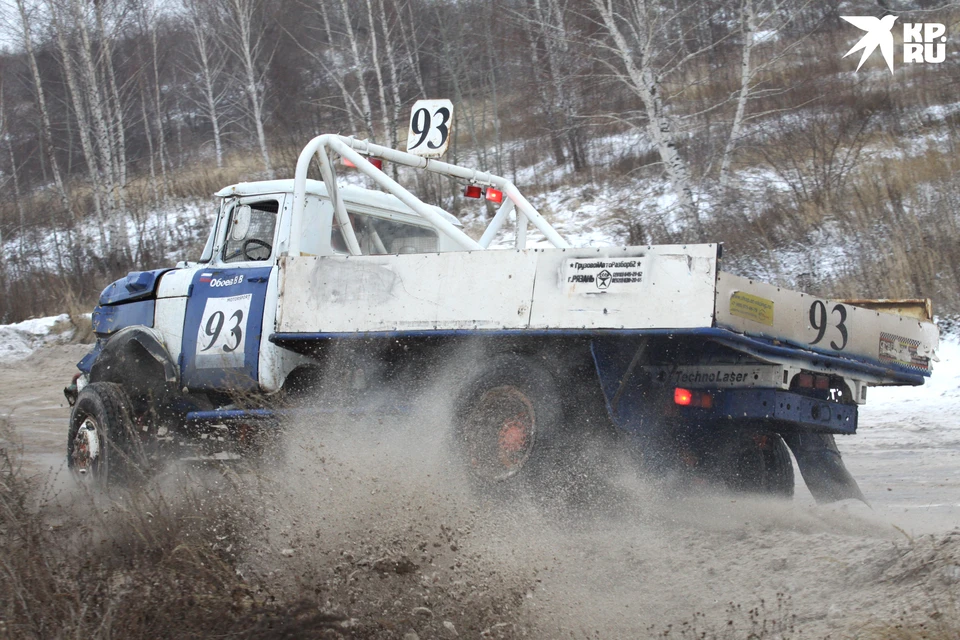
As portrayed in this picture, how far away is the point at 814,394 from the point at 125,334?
17.4 ft

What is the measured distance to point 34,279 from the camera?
21.2 meters

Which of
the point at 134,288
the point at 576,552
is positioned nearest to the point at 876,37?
the point at 134,288

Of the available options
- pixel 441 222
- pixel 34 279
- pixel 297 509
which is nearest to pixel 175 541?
pixel 297 509

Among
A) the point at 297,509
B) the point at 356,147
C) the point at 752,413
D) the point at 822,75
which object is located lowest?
the point at 297,509

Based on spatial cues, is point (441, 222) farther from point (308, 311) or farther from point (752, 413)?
point (752, 413)

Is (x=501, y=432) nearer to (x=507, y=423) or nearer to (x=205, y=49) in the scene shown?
(x=507, y=423)

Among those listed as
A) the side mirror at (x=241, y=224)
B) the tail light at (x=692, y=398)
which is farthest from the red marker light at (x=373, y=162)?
the tail light at (x=692, y=398)

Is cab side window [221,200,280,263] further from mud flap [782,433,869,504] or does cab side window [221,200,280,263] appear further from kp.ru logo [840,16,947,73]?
kp.ru logo [840,16,947,73]

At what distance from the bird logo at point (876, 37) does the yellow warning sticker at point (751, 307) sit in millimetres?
20508

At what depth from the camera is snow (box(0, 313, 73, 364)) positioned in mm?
16875

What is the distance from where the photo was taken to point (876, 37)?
981 inches

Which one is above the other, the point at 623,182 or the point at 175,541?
the point at 623,182

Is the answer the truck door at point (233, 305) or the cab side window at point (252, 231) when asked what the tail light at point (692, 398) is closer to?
the truck door at point (233, 305)

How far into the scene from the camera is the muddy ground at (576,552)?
386 cm
